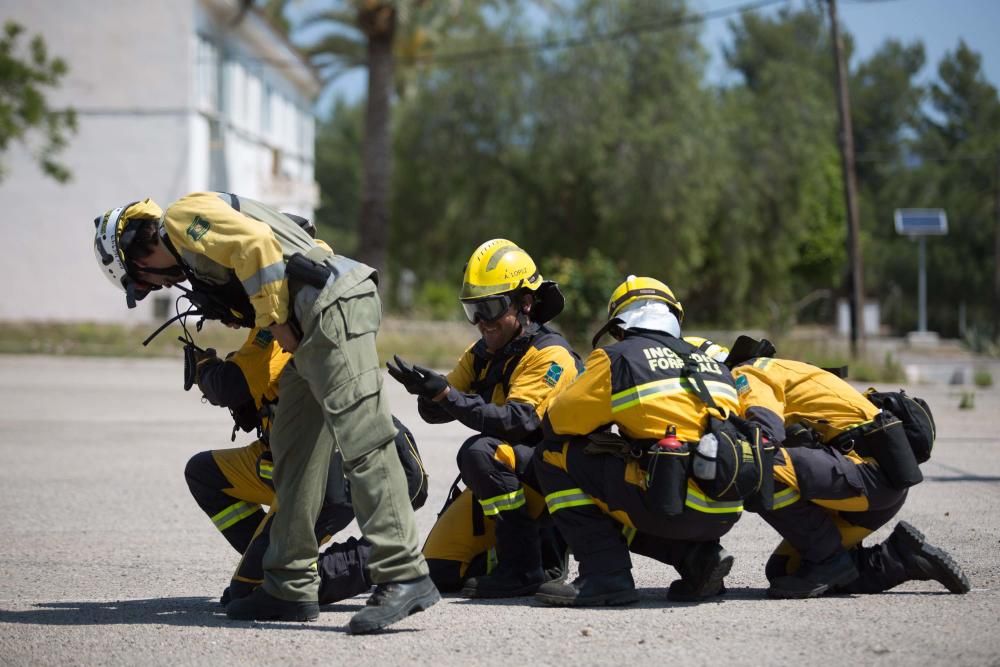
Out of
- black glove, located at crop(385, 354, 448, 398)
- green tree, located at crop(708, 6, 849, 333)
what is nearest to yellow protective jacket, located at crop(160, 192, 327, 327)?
black glove, located at crop(385, 354, 448, 398)

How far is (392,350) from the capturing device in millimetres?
24141

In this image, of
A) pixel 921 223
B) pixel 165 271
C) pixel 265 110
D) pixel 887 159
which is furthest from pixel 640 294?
pixel 887 159

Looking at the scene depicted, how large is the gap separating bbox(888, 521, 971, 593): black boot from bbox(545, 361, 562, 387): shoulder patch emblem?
5.38 ft

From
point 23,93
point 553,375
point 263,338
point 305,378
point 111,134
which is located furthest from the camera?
point 111,134

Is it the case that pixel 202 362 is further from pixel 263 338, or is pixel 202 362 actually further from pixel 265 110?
pixel 265 110

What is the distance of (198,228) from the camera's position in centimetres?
443

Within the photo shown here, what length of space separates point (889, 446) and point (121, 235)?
130 inches

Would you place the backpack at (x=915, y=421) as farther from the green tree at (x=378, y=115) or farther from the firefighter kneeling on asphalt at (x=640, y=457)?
the green tree at (x=378, y=115)

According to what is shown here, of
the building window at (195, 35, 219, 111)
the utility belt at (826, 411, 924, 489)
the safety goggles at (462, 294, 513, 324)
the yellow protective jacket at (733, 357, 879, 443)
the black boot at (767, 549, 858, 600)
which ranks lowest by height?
the black boot at (767, 549, 858, 600)

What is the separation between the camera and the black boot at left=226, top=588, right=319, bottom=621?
15.7ft

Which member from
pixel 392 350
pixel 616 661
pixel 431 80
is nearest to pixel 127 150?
pixel 431 80

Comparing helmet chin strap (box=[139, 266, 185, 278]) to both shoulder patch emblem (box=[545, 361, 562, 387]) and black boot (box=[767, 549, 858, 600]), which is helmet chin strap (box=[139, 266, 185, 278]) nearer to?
shoulder patch emblem (box=[545, 361, 562, 387])

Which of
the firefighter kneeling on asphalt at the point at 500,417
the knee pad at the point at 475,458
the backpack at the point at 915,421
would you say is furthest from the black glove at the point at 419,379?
the backpack at the point at 915,421

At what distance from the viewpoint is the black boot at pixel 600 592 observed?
16.4 feet
